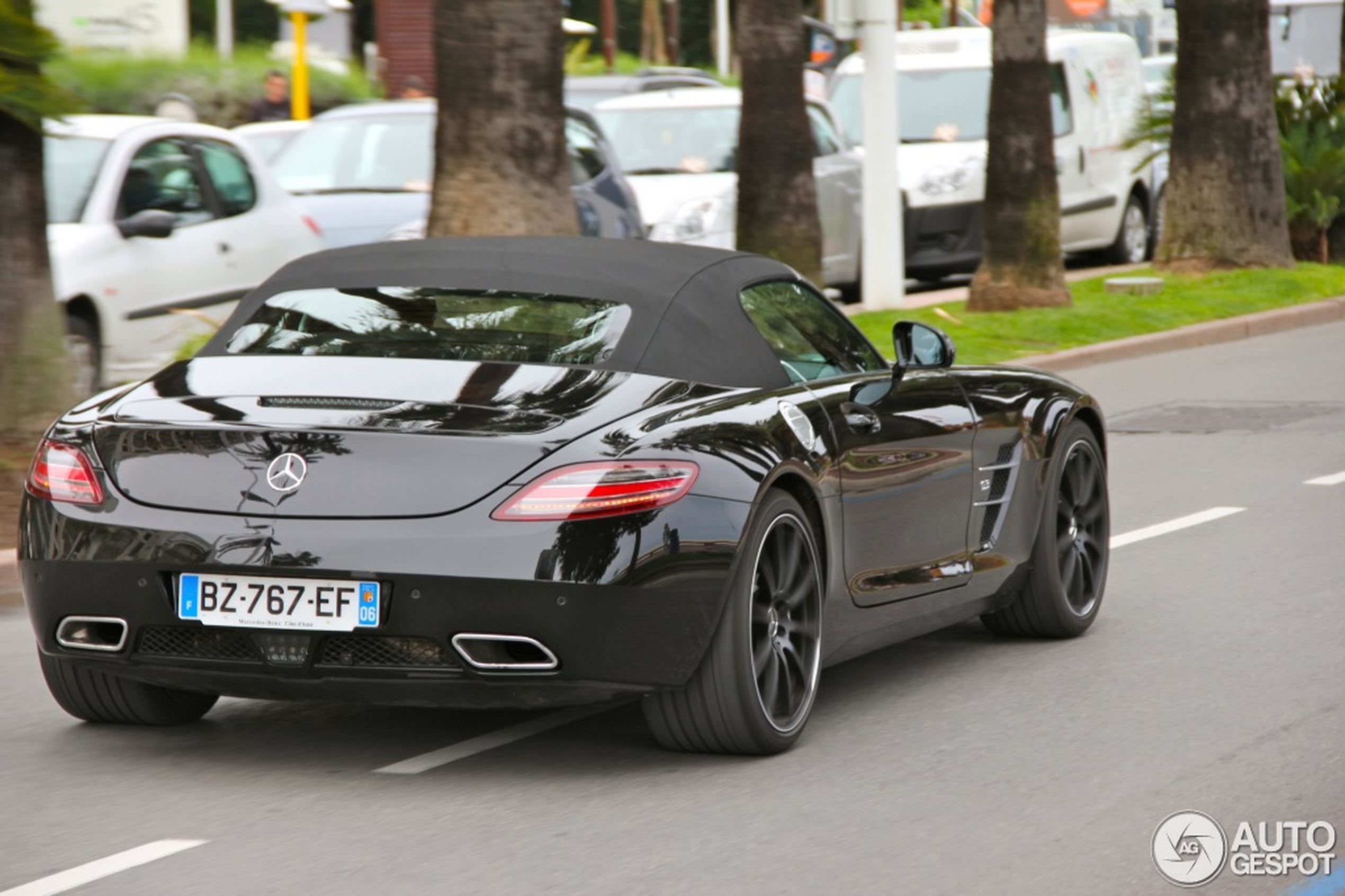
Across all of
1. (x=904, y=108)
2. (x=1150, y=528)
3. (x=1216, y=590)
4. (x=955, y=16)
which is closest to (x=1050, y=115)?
(x=904, y=108)

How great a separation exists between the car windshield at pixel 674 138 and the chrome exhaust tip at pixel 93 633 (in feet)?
48.2

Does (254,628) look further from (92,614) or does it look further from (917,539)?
(917,539)

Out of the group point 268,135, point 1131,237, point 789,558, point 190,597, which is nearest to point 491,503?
point 190,597

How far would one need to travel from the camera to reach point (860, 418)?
Result: 6.54 metres

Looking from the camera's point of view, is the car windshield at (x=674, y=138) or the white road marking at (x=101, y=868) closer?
the white road marking at (x=101, y=868)

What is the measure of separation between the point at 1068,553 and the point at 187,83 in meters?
29.3

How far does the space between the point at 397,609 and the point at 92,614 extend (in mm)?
803

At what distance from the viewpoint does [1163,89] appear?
80.3 feet

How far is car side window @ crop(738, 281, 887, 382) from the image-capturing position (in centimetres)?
661

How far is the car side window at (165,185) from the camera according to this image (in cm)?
1366

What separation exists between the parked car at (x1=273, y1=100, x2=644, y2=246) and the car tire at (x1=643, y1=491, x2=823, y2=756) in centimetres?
1023

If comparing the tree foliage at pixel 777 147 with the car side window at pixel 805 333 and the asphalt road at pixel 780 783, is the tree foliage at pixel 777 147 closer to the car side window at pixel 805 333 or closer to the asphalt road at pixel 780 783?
the asphalt road at pixel 780 783

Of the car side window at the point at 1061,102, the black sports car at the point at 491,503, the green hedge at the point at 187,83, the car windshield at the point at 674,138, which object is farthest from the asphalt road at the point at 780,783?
the green hedge at the point at 187,83

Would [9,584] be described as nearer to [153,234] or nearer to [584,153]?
[153,234]
